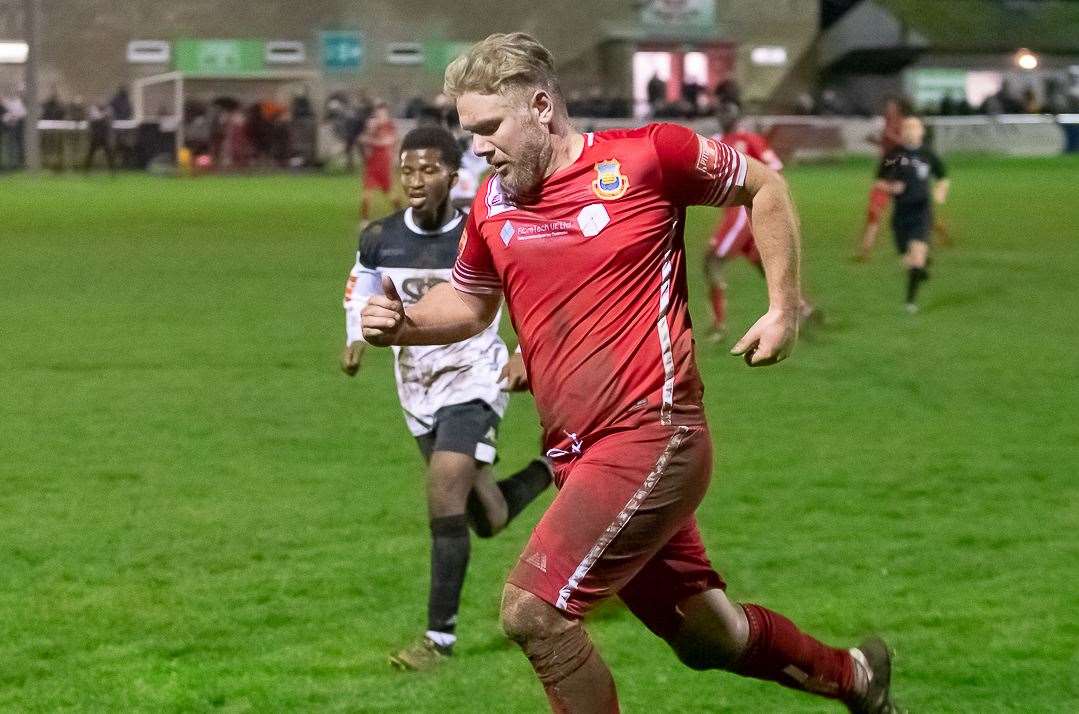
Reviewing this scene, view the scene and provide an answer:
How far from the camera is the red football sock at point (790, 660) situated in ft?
15.8

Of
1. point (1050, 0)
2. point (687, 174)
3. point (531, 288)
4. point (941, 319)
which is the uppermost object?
point (1050, 0)

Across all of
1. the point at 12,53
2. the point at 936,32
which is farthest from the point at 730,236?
the point at 936,32

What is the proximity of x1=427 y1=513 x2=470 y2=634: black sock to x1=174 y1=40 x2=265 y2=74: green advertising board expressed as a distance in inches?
1954

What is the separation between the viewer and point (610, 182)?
4.44 meters

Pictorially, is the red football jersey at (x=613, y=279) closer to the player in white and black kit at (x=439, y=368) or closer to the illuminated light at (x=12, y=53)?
the player in white and black kit at (x=439, y=368)

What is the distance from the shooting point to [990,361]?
46.1 feet

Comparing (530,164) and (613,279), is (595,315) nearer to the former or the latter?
(613,279)

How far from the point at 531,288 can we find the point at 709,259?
10.4 m

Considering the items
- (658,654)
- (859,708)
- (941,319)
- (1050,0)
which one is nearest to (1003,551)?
(658,654)

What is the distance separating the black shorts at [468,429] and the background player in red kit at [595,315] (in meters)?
1.92

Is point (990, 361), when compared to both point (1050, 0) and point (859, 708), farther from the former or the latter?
point (1050, 0)

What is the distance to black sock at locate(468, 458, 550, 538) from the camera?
6977 millimetres

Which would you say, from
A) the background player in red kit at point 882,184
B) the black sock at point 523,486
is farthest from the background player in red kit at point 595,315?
the background player in red kit at point 882,184

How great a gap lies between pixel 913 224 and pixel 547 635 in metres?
14.3
